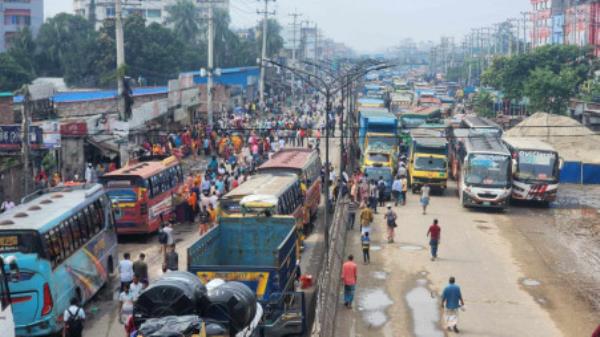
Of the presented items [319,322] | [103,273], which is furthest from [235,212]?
[319,322]

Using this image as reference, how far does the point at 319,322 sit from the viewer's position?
15.8 m

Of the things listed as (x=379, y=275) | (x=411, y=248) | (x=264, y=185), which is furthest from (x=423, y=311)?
(x=264, y=185)

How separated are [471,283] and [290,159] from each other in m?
9.98

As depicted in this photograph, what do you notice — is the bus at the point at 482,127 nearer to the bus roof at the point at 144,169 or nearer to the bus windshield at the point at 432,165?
the bus windshield at the point at 432,165

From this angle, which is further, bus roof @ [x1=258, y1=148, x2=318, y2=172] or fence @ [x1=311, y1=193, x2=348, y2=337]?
bus roof @ [x1=258, y1=148, x2=318, y2=172]

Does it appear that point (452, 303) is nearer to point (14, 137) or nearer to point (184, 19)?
point (14, 137)

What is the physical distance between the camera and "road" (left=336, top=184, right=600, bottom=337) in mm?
18297

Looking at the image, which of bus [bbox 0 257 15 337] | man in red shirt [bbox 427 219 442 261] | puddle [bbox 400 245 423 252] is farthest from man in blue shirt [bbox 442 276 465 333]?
bus [bbox 0 257 15 337]

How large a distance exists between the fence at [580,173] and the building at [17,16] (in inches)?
2370

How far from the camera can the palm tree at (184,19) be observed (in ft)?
336

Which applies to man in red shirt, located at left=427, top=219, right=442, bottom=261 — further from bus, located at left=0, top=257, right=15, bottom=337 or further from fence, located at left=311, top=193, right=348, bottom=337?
bus, located at left=0, top=257, right=15, bottom=337

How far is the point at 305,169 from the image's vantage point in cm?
2869

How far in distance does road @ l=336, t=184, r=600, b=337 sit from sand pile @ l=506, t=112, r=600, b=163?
12894mm

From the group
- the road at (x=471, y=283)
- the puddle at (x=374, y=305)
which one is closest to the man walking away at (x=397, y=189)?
the road at (x=471, y=283)
